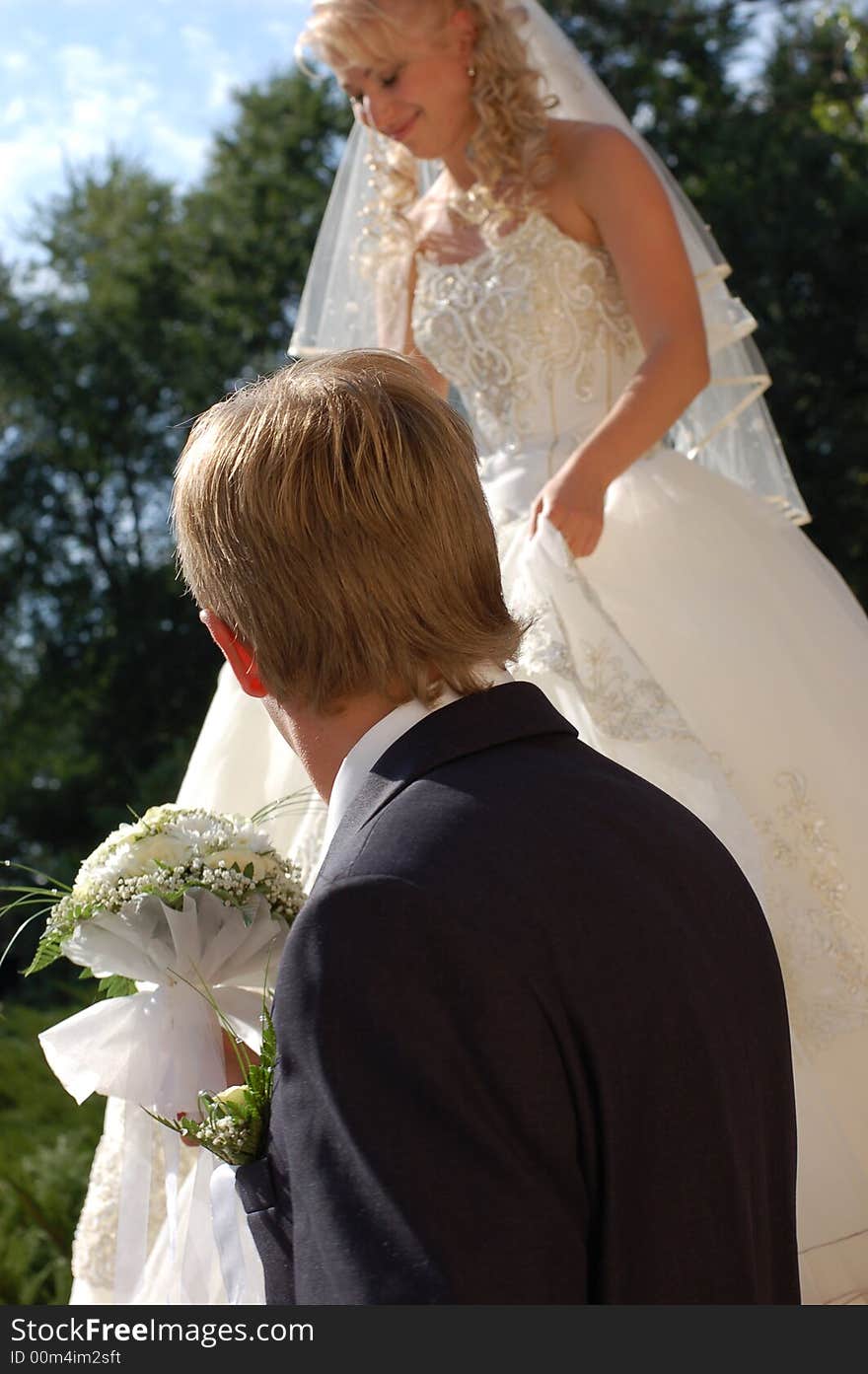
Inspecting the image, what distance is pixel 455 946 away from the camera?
1290 millimetres

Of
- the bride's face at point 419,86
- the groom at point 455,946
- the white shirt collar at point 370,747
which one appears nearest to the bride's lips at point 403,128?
the bride's face at point 419,86

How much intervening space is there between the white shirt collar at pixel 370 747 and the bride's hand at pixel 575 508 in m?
1.31

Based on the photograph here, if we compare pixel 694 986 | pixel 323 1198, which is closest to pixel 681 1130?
pixel 694 986

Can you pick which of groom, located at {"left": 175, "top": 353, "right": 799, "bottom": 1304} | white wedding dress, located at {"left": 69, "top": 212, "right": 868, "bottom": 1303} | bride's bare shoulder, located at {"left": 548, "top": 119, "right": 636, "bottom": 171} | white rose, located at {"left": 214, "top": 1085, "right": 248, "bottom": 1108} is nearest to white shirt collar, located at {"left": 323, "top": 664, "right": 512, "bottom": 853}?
groom, located at {"left": 175, "top": 353, "right": 799, "bottom": 1304}

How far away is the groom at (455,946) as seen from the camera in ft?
4.13

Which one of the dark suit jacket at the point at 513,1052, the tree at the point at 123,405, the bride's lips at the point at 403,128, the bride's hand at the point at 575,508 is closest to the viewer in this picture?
the dark suit jacket at the point at 513,1052

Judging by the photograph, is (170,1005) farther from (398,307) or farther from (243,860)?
(398,307)

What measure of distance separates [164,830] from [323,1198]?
2.71 ft

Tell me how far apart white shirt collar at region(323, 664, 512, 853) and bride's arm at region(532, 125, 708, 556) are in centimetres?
132

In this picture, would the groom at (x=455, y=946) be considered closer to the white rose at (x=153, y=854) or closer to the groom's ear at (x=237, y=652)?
the groom's ear at (x=237, y=652)

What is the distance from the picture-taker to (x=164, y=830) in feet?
6.64

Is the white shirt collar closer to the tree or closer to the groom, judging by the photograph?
the groom

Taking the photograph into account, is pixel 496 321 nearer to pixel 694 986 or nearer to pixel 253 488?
pixel 253 488

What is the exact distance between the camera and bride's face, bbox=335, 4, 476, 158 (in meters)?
3.23
